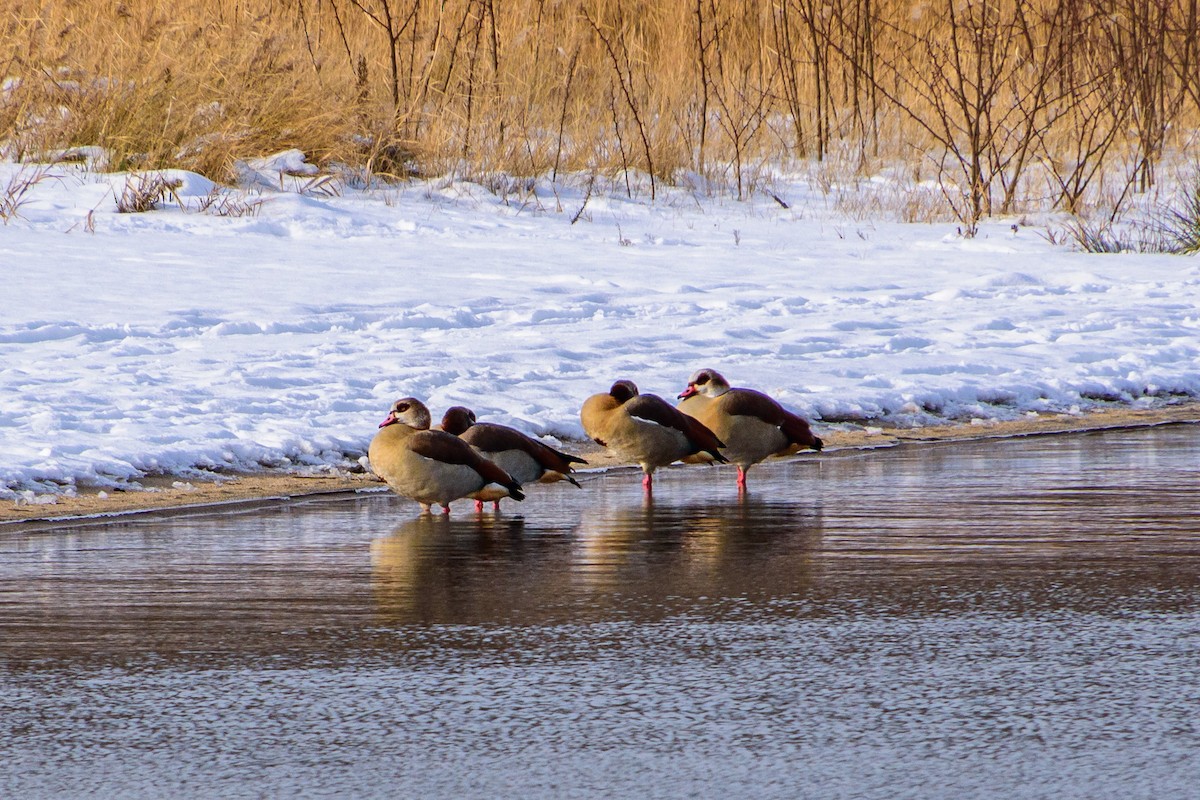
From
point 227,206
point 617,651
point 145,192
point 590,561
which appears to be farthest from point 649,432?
point 145,192

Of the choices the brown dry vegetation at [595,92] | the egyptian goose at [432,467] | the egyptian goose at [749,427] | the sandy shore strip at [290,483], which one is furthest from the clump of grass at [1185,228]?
the egyptian goose at [432,467]

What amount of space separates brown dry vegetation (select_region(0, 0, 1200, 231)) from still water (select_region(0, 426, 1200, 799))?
11924 mm

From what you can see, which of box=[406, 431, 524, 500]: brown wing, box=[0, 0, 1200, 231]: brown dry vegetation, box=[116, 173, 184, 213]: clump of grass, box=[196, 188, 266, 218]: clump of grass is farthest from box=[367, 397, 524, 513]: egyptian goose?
box=[0, 0, 1200, 231]: brown dry vegetation

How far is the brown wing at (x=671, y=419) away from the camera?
29.0ft

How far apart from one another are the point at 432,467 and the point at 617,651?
2806 millimetres

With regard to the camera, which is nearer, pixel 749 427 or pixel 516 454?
pixel 516 454

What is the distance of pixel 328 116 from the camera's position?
1942cm

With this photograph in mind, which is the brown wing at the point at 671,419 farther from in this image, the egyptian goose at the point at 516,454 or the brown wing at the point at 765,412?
the egyptian goose at the point at 516,454

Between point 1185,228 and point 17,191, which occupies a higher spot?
point 17,191

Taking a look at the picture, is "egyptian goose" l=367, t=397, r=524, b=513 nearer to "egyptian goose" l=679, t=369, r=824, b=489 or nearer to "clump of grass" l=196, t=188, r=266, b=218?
"egyptian goose" l=679, t=369, r=824, b=489

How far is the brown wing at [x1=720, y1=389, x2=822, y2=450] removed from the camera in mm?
9109

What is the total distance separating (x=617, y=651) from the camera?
5211mm

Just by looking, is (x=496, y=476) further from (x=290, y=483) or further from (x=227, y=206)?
(x=227, y=206)

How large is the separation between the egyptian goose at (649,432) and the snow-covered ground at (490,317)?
1.25m
